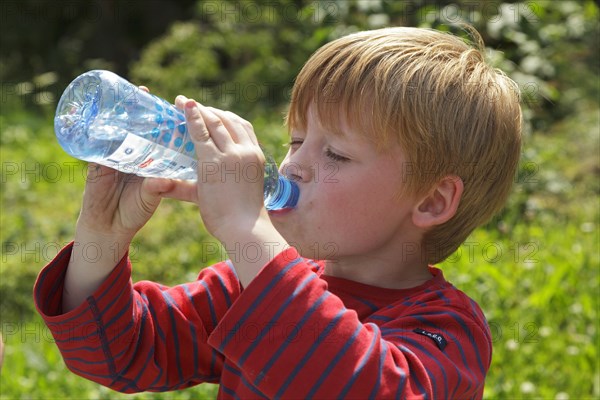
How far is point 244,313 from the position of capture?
149cm

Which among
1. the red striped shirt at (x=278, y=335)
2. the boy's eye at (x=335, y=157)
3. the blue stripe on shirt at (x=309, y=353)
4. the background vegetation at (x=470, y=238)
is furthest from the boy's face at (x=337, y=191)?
the background vegetation at (x=470, y=238)

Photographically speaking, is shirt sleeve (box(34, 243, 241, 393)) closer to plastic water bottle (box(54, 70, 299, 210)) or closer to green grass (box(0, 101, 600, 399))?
plastic water bottle (box(54, 70, 299, 210))

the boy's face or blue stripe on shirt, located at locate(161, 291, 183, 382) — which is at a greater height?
the boy's face

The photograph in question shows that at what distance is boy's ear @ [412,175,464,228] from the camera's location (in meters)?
1.89

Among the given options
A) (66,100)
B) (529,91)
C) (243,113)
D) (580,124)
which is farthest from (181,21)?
(66,100)

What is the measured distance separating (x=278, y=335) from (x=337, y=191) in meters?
0.41

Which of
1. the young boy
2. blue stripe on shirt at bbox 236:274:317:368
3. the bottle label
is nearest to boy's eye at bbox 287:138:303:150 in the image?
the young boy

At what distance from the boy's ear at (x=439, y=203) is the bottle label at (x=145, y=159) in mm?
497

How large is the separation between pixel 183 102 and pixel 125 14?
32.8 feet

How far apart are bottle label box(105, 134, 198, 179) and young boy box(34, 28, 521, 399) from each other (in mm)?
46

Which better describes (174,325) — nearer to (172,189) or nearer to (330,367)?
(172,189)

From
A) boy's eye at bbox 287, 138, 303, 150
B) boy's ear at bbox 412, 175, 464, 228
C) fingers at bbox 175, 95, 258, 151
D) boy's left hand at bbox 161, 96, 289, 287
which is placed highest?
fingers at bbox 175, 95, 258, 151

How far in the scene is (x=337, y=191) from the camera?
70.1 inches

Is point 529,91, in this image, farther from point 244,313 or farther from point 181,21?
point 181,21
